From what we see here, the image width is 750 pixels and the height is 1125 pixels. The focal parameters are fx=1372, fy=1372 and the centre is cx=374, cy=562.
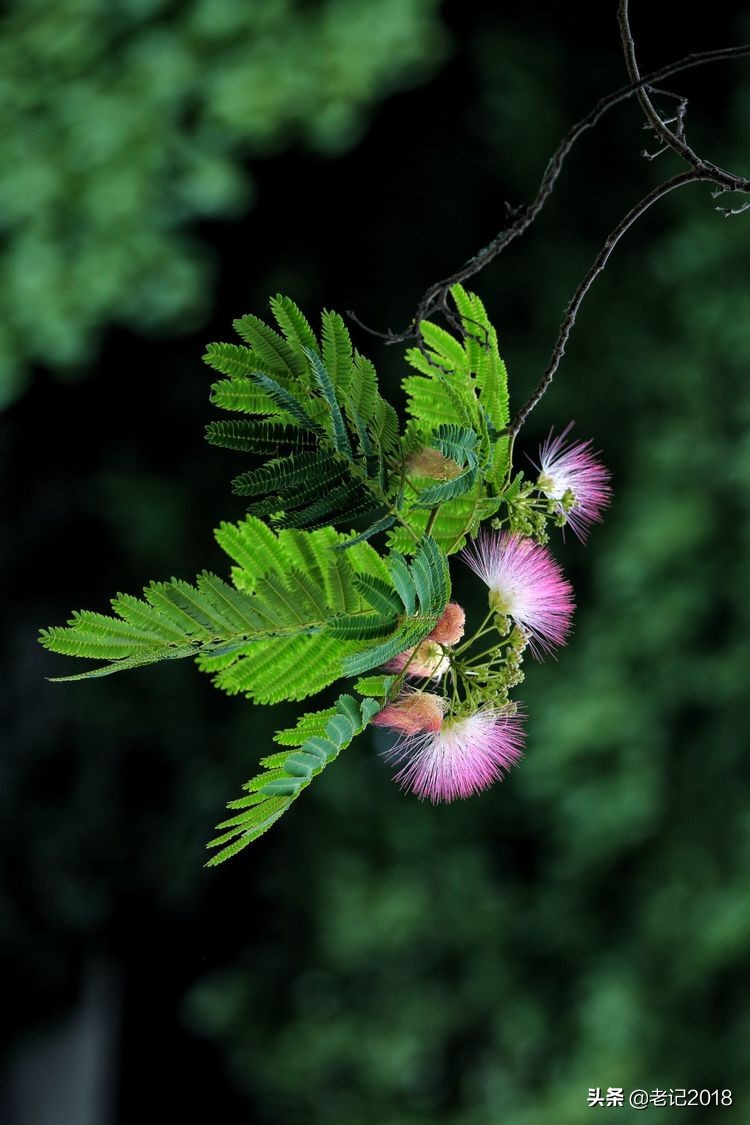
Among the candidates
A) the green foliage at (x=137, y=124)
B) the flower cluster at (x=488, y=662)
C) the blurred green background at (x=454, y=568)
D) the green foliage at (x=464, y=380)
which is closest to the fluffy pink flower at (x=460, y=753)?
the flower cluster at (x=488, y=662)

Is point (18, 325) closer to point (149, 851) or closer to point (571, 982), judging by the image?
point (149, 851)

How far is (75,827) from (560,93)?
64.9 inches

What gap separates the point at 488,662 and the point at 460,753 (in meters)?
0.04

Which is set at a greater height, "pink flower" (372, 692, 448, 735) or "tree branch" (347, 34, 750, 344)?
"tree branch" (347, 34, 750, 344)

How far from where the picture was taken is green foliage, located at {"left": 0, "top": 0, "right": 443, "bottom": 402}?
2.30 metres

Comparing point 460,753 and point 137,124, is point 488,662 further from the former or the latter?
point 137,124

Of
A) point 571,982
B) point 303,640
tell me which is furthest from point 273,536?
point 571,982

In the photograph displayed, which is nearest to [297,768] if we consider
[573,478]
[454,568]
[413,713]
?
[413,713]

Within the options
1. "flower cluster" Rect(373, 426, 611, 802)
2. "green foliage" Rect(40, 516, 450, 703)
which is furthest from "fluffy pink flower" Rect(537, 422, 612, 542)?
"green foliage" Rect(40, 516, 450, 703)

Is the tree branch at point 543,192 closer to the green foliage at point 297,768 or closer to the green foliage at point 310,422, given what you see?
the green foliage at point 310,422

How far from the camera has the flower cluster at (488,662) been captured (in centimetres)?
56

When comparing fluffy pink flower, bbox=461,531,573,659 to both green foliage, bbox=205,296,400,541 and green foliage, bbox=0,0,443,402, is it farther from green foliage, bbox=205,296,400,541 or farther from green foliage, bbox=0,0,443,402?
green foliage, bbox=0,0,443,402

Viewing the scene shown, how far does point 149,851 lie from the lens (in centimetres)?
266

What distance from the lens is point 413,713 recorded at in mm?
559
